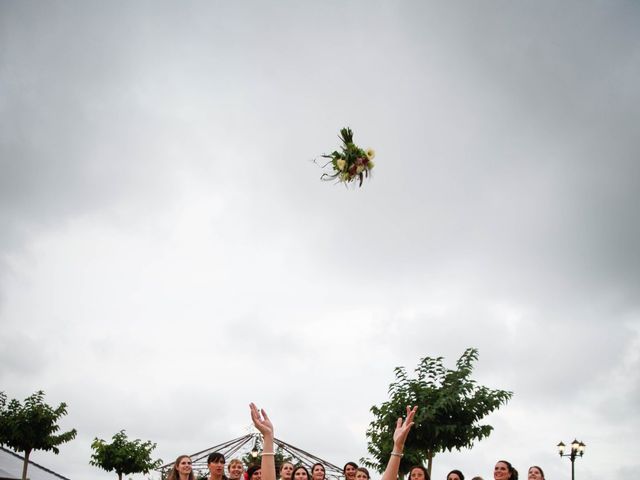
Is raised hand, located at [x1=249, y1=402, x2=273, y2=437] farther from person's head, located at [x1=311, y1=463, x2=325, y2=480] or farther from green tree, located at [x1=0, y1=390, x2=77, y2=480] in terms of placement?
green tree, located at [x1=0, y1=390, x2=77, y2=480]

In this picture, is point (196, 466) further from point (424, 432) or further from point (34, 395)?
point (424, 432)

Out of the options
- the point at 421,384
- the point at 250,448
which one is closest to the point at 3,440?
the point at 250,448

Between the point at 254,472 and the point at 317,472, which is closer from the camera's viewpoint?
the point at 254,472

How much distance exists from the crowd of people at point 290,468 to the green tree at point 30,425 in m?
16.7

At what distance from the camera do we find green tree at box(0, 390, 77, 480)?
21.5m

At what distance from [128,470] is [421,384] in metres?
17.1

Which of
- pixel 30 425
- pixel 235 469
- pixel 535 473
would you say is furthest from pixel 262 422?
pixel 30 425

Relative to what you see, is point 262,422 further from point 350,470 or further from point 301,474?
point 350,470

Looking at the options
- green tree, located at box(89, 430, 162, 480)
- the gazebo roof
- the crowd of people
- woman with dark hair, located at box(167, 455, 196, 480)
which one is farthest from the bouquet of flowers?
green tree, located at box(89, 430, 162, 480)

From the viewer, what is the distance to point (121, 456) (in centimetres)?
2564

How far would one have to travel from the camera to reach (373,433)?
54.1 feet

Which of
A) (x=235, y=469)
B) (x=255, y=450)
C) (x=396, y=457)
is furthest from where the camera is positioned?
(x=255, y=450)

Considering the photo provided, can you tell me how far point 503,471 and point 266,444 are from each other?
4600 mm

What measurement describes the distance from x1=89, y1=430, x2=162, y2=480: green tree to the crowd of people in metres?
19.5
